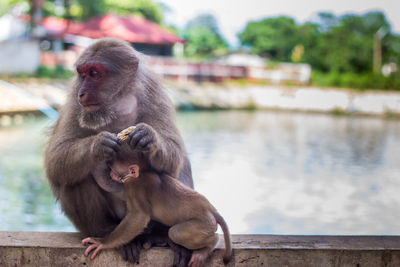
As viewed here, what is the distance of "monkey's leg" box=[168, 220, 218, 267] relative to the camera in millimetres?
2367

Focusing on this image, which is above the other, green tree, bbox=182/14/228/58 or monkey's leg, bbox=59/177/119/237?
green tree, bbox=182/14/228/58

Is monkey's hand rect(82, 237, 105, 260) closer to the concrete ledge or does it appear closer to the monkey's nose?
the concrete ledge

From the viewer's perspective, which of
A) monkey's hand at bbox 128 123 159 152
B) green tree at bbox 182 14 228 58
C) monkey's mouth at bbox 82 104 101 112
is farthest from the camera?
green tree at bbox 182 14 228 58

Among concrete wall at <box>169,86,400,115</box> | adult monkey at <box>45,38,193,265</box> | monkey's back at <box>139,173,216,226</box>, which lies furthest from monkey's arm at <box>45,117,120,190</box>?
concrete wall at <box>169,86,400,115</box>

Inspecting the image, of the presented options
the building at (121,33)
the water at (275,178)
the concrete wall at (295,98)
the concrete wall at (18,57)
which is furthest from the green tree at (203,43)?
the water at (275,178)

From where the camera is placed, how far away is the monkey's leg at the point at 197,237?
2.37 meters

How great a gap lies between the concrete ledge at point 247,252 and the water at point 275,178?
868 mm

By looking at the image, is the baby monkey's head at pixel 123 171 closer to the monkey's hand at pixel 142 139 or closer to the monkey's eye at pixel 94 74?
the monkey's hand at pixel 142 139

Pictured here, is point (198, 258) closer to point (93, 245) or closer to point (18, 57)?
point (93, 245)

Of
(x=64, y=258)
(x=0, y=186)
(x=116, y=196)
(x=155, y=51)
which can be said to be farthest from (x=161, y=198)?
(x=155, y=51)

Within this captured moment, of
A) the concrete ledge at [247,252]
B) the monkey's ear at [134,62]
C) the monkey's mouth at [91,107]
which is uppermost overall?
the monkey's ear at [134,62]

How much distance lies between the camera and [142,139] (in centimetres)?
228

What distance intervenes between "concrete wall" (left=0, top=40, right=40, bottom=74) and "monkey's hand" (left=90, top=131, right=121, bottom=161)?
21347 millimetres

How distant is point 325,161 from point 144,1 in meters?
31.1
